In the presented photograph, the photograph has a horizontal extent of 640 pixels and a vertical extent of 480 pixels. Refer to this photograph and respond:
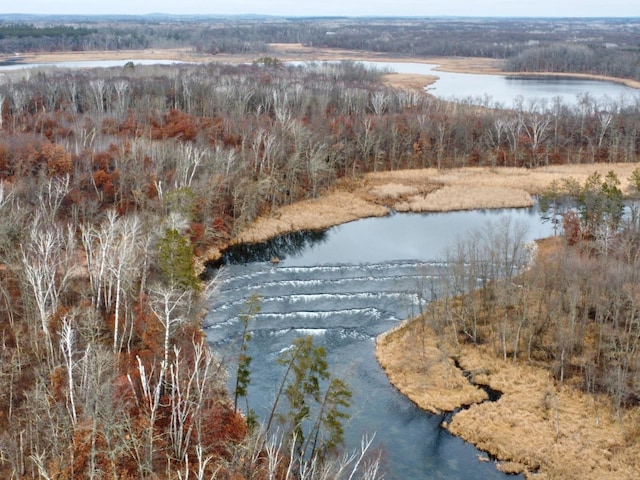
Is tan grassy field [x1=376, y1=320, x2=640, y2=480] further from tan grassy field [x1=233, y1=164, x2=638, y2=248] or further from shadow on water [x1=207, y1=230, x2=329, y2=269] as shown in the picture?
tan grassy field [x1=233, y1=164, x2=638, y2=248]

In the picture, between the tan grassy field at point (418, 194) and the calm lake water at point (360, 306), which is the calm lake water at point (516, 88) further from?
the calm lake water at point (360, 306)

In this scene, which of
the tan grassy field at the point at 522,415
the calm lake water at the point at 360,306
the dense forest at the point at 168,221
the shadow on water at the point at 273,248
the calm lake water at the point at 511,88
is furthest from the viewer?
the calm lake water at the point at 511,88

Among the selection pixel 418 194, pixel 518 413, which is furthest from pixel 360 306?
pixel 418 194

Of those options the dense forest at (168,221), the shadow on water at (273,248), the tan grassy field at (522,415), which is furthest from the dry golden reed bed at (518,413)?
the shadow on water at (273,248)

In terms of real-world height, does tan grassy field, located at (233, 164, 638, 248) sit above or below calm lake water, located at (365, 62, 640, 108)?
below

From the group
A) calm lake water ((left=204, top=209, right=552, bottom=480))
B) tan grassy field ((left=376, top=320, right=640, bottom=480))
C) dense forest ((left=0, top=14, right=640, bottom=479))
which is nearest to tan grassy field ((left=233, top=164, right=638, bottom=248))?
calm lake water ((left=204, top=209, right=552, bottom=480))

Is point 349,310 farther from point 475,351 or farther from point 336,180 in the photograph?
point 336,180
